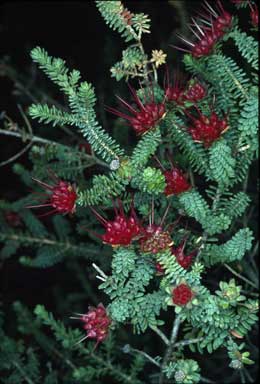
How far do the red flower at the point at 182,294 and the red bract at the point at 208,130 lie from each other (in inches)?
14.2

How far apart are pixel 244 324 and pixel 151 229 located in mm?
297

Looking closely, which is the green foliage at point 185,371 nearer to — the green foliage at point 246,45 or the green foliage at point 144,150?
the green foliage at point 144,150

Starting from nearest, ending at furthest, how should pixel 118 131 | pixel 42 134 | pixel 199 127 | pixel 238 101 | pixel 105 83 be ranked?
pixel 199 127 → pixel 238 101 → pixel 118 131 → pixel 42 134 → pixel 105 83

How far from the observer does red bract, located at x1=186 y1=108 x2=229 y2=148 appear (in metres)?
1.37

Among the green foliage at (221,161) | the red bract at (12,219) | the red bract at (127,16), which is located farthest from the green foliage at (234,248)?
the red bract at (12,219)

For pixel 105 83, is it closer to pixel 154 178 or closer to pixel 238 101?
pixel 238 101

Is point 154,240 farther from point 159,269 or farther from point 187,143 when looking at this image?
point 187,143

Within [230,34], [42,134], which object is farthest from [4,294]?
[230,34]

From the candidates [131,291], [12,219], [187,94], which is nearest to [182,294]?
[131,291]

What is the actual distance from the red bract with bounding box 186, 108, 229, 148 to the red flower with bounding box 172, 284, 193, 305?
1.18 ft

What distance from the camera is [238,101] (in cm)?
163

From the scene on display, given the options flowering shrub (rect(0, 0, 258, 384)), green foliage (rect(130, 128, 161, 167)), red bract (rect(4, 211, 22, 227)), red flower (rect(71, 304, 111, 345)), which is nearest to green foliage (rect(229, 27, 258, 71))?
flowering shrub (rect(0, 0, 258, 384))

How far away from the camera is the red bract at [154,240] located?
1255 mm

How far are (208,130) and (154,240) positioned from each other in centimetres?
30
